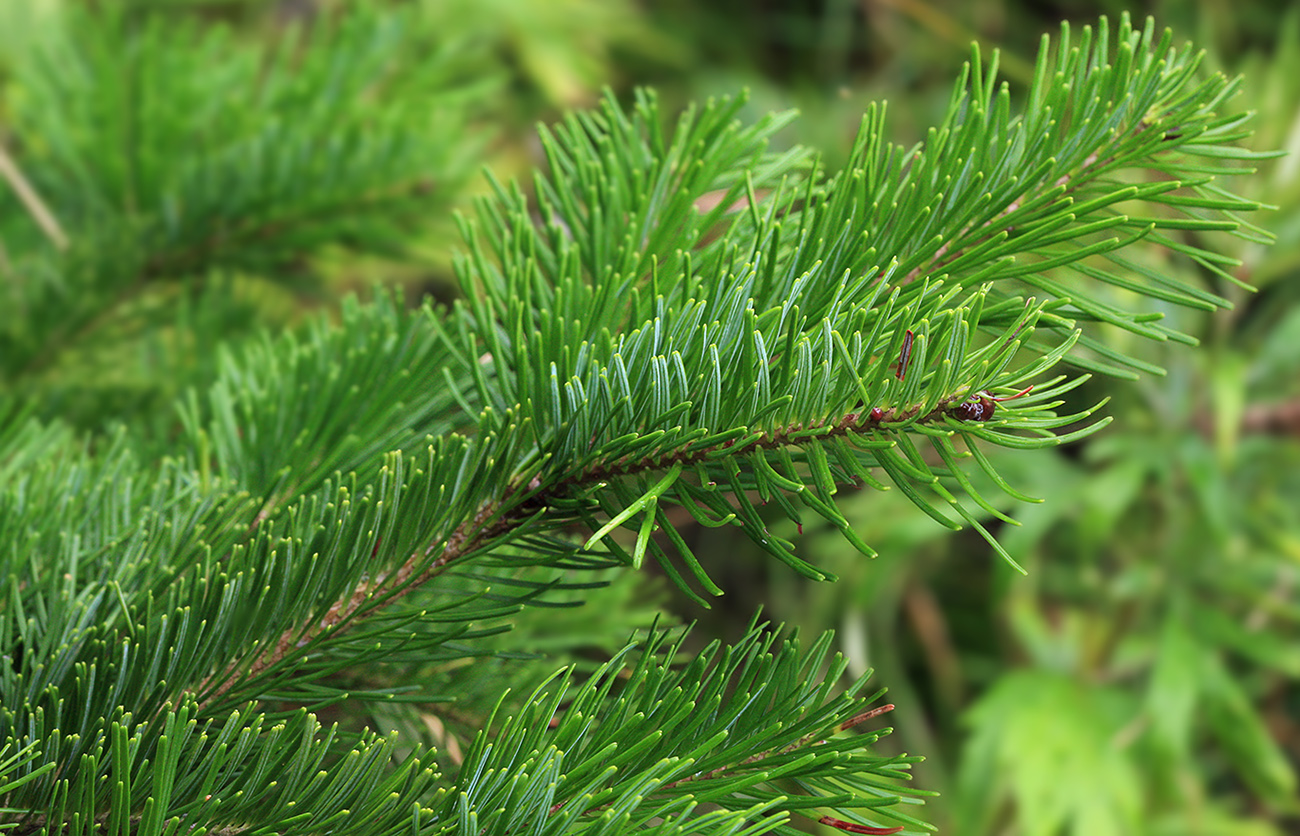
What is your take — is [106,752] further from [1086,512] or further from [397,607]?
[1086,512]

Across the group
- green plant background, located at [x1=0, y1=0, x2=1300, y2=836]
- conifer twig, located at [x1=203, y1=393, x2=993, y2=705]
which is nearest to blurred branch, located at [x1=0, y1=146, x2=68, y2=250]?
green plant background, located at [x1=0, y1=0, x2=1300, y2=836]

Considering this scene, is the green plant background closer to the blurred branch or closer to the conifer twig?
the blurred branch

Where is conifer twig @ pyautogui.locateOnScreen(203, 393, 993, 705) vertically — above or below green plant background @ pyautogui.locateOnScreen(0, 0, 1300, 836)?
below

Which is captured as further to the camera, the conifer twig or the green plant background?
the green plant background

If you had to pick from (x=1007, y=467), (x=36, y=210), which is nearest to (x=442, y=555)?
(x=36, y=210)

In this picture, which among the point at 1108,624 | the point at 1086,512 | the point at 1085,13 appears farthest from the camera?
the point at 1085,13

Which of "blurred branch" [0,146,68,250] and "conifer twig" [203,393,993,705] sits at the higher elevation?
"blurred branch" [0,146,68,250]

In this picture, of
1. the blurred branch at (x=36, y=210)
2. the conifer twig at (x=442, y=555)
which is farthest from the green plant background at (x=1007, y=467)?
the conifer twig at (x=442, y=555)

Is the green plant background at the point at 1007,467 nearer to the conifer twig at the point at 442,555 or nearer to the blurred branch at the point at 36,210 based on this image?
the blurred branch at the point at 36,210

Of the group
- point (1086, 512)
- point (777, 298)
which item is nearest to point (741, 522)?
point (777, 298)
